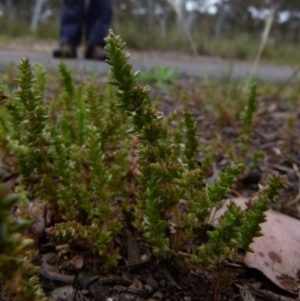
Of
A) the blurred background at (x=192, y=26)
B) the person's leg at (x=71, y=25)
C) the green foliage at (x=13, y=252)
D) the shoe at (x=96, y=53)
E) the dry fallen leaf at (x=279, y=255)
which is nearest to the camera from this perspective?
the green foliage at (x=13, y=252)

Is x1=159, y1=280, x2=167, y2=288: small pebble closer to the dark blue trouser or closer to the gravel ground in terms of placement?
the gravel ground

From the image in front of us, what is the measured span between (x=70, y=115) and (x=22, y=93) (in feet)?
1.75

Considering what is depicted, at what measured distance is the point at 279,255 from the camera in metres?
1.31

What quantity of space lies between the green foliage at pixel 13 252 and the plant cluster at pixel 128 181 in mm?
288

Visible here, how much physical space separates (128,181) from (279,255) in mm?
580

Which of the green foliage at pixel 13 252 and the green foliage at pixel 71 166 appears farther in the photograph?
the green foliage at pixel 71 166

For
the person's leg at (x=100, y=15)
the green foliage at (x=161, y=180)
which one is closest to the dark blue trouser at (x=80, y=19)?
the person's leg at (x=100, y=15)

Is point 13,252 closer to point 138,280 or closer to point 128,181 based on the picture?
point 138,280

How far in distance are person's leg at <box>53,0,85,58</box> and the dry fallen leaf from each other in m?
4.34

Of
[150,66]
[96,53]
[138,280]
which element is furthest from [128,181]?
[150,66]

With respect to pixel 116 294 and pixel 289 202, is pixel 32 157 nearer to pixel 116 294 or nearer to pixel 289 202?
pixel 116 294

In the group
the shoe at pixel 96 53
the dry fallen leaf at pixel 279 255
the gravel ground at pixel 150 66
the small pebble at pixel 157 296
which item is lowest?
the gravel ground at pixel 150 66

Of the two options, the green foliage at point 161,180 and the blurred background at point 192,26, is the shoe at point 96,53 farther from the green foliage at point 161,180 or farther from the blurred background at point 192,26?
the green foliage at point 161,180

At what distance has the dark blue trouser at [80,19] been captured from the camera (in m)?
5.34
